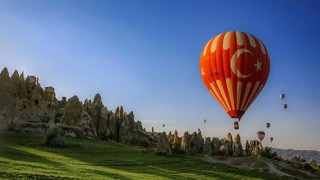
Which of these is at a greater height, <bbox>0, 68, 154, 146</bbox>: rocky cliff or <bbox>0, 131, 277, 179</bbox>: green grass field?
<bbox>0, 68, 154, 146</bbox>: rocky cliff

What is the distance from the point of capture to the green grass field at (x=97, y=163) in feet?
135

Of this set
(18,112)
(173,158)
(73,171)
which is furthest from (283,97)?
(18,112)

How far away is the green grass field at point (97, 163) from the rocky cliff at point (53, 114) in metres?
10.7

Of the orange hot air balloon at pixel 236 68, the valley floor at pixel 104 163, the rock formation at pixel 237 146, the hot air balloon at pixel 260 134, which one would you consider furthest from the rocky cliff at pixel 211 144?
the orange hot air balloon at pixel 236 68

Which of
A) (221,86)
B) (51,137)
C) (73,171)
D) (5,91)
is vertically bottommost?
(73,171)

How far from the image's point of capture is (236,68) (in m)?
37.4

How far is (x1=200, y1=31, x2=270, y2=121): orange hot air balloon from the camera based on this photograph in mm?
37312

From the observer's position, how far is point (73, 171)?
41.3m

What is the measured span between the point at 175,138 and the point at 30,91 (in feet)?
171

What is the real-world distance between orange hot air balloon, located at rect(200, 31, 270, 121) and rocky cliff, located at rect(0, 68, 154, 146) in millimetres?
50280

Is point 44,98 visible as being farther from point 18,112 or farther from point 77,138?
point 77,138

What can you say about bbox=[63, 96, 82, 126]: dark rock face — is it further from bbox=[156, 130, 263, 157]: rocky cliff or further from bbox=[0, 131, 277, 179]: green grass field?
bbox=[156, 130, 263, 157]: rocky cliff

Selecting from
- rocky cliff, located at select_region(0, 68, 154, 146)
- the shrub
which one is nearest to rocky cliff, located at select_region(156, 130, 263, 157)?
rocky cliff, located at select_region(0, 68, 154, 146)

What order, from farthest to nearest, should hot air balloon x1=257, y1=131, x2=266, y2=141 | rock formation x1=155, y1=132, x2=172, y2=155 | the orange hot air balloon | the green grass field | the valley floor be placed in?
hot air balloon x1=257, y1=131, x2=266, y2=141 → rock formation x1=155, y1=132, x2=172, y2=155 → the valley floor → the green grass field → the orange hot air balloon
